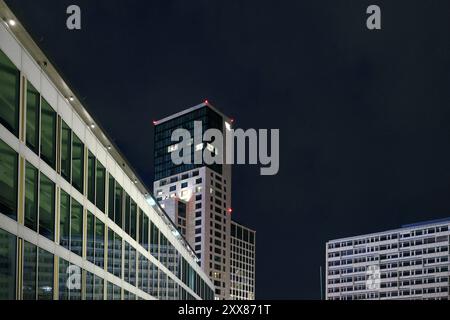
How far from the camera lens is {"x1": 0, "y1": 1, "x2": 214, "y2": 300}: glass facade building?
22.0 metres

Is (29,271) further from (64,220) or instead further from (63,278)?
(64,220)

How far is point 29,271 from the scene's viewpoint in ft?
77.6

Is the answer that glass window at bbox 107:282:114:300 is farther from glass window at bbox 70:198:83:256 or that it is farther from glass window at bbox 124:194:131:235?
glass window at bbox 70:198:83:256

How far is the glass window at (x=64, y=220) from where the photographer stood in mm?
28047

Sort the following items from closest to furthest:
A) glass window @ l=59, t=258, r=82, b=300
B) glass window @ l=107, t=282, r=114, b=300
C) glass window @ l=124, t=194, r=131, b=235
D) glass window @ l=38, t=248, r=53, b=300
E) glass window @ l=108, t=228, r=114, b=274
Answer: glass window @ l=38, t=248, r=53, b=300 → glass window @ l=59, t=258, r=82, b=300 → glass window @ l=108, t=228, r=114, b=274 → glass window @ l=107, t=282, r=114, b=300 → glass window @ l=124, t=194, r=131, b=235

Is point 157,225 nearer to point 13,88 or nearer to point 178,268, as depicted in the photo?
point 178,268

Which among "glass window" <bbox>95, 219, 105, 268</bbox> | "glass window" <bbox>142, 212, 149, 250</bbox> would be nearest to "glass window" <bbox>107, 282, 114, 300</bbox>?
"glass window" <bbox>95, 219, 105, 268</bbox>

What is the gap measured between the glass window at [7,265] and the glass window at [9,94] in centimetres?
362

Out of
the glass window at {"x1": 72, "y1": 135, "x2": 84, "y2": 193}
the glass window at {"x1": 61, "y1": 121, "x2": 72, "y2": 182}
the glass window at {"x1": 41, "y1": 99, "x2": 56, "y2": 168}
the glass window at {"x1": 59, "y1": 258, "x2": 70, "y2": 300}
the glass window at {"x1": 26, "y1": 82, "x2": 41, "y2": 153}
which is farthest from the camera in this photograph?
the glass window at {"x1": 72, "y1": 135, "x2": 84, "y2": 193}

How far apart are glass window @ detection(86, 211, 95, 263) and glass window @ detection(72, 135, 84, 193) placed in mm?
2153

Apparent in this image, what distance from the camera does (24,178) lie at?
23359 mm

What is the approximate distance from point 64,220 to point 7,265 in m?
7.28

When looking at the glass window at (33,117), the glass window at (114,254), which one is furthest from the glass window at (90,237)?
the glass window at (33,117)
